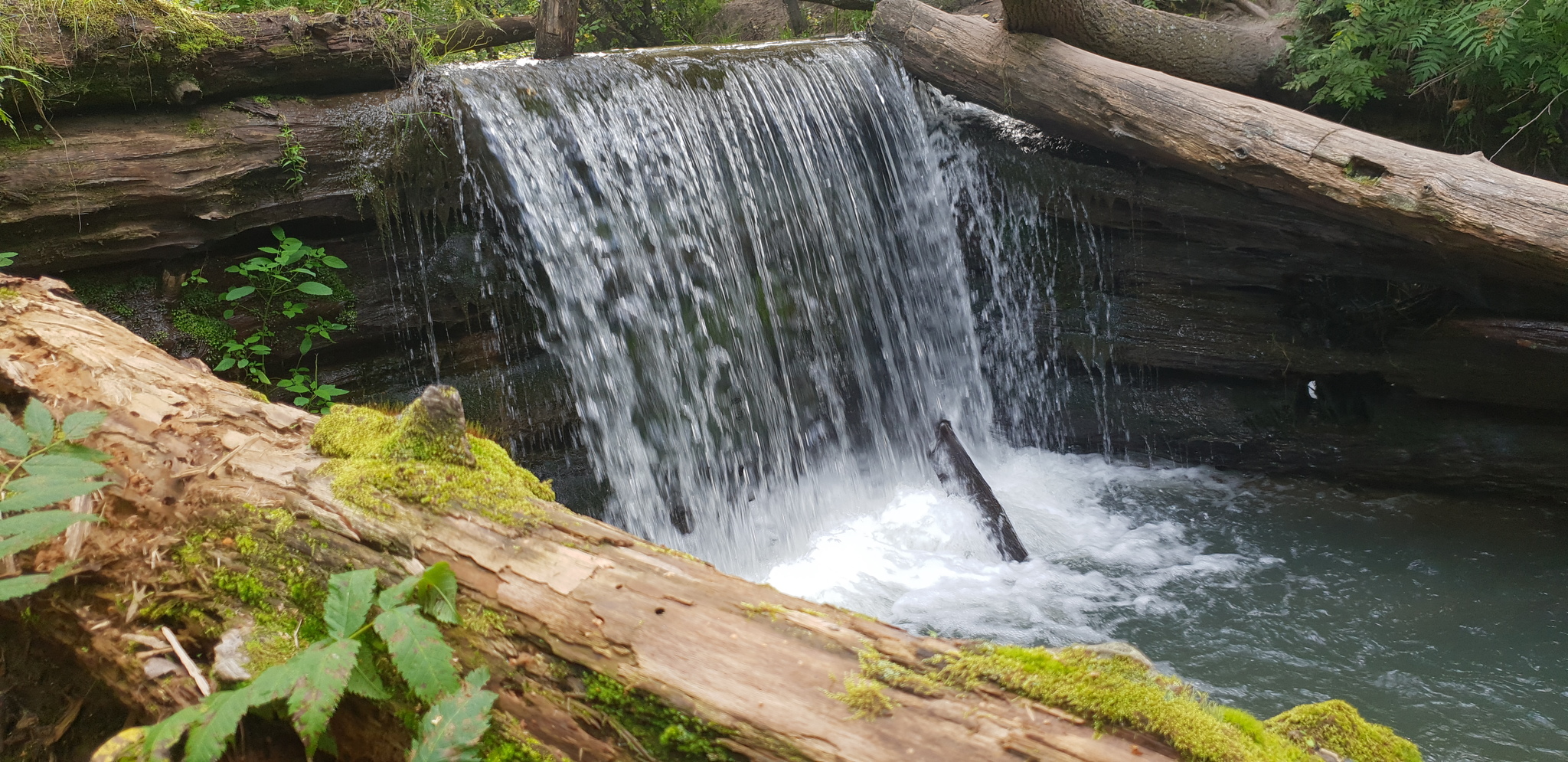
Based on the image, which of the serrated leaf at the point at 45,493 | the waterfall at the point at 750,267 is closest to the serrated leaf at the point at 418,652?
the serrated leaf at the point at 45,493

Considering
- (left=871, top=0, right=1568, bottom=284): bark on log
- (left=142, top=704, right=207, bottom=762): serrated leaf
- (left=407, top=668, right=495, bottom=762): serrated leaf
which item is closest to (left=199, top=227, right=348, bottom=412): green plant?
(left=142, top=704, right=207, bottom=762): serrated leaf

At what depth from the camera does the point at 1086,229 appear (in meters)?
6.32

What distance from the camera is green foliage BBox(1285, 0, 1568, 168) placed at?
4633 mm

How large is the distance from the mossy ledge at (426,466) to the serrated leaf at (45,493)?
18.3 inches

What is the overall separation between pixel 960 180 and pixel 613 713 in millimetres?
5718

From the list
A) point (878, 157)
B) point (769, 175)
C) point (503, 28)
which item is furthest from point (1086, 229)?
point (503, 28)

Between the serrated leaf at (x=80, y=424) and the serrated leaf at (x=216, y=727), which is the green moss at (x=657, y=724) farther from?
the serrated leaf at (x=80, y=424)

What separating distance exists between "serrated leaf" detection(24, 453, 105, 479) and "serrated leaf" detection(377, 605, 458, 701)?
0.91 metres

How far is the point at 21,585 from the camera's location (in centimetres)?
187

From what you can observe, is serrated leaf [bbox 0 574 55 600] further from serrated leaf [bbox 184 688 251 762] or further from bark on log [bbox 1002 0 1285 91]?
bark on log [bbox 1002 0 1285 91]

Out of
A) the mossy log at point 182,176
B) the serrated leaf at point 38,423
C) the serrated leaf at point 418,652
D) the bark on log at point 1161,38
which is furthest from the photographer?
the bark on log at point 1161,38

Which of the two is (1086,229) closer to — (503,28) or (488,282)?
(488,282)

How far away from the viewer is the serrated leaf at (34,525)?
6.11 feet

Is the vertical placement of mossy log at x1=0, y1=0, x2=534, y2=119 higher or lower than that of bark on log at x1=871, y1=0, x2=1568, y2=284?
higher
